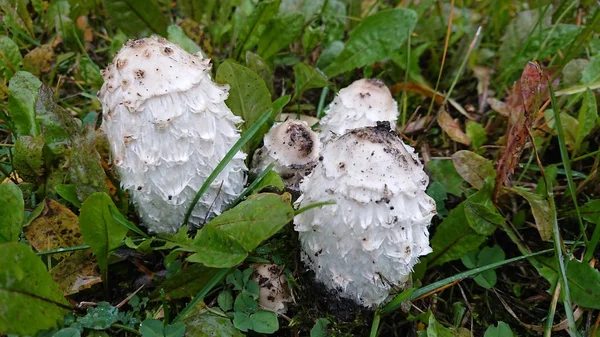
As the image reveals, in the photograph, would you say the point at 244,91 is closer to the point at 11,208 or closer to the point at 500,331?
the point at 11,208

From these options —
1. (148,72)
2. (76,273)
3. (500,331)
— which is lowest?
(500,331)

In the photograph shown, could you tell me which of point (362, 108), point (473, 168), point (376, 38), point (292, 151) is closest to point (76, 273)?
point (292, 151)

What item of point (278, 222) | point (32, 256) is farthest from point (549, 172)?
point (32, 256)

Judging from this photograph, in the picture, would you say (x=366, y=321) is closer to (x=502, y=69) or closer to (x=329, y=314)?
(x=329, y=314)

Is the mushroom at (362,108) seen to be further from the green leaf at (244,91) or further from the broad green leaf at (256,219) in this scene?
the broad green leaf at (256,219)

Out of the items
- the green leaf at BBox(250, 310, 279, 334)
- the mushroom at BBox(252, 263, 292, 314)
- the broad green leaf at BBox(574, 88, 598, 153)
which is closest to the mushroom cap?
the mushroom at BBox(252, 263, 292, 314)

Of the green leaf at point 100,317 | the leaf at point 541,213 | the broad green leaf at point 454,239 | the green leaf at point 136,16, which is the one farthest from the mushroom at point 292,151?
the green leaf at point 136,16
